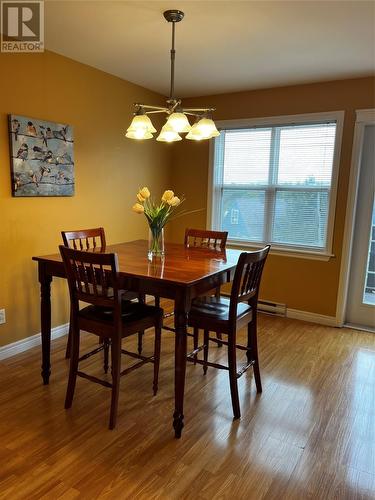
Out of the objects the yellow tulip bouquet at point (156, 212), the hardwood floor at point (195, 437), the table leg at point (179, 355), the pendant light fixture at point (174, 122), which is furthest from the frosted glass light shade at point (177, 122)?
the hardwood floor at point (195, 437)

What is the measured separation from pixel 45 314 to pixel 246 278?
1.36m

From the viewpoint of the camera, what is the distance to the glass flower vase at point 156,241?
2.60m

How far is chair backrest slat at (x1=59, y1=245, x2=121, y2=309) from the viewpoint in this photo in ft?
6.41

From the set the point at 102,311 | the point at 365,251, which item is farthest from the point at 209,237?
the point at 365,251

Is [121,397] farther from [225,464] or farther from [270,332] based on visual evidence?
[270,332]

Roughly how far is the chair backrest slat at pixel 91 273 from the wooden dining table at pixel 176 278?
122mm

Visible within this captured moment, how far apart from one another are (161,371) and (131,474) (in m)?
1.02

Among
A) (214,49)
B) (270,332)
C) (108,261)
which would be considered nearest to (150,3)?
(214,49)

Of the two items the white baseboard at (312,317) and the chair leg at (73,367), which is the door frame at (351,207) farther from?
the chair leg at (73,367)

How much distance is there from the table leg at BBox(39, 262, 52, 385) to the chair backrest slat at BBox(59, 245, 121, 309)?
37 cm

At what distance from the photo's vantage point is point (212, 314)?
2.33m

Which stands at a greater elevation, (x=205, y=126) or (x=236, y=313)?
(x=205, y=126)

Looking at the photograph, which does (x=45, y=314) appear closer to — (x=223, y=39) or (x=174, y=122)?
(x=174, y=122)

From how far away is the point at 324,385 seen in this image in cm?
267
